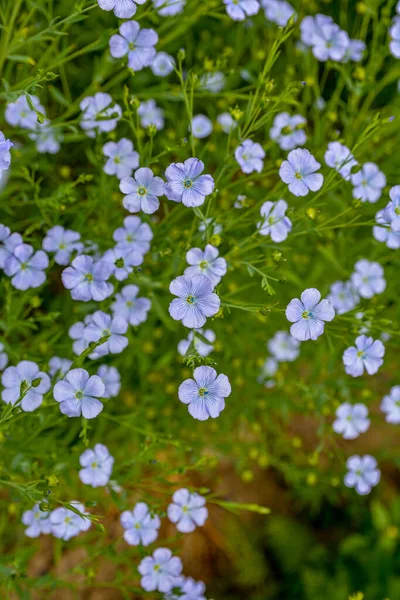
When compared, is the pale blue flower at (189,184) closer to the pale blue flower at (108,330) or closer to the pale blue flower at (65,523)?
the pale blue flower at (108,330)

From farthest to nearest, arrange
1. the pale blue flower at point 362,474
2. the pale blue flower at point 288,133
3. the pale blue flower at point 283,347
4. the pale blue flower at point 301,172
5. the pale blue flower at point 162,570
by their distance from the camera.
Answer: the pale blue flower at point 283,347 → the pale blue flower at point 362,474 → the pale blue flower at point 288,133 → the pale blue flower at point 162,570 → the pale blue flower at point 301,172

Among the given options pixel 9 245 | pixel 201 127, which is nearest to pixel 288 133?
pixel 201 127

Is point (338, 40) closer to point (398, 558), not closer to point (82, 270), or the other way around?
point (82, 270)

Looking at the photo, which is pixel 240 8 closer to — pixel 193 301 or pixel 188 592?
pixel 193 301

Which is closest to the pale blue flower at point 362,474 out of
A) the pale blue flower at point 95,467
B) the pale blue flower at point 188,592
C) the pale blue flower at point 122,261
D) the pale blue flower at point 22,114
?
the pale blue flower at point 188,592

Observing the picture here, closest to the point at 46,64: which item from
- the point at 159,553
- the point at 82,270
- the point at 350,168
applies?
the point at 82,270

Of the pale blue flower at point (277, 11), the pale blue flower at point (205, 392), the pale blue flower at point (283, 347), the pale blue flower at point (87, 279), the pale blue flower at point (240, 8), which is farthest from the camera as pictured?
the pale blue flower at point (283, 347)
